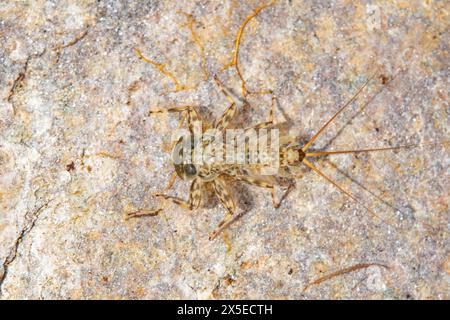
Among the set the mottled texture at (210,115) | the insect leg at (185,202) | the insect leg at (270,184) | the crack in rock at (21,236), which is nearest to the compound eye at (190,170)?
the insect leg at (185,202)

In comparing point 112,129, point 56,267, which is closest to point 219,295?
point 56,267

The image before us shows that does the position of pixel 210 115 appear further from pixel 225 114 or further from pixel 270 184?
pixel 270 184

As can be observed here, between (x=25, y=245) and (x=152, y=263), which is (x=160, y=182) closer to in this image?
(x=152, y=263)

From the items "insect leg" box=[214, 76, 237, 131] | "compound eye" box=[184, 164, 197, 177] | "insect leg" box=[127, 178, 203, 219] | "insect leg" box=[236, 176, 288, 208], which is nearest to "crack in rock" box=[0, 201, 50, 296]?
"insect leg" box=[127, 178, 203, 219]

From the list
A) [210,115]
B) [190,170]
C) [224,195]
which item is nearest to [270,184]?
[224,195]

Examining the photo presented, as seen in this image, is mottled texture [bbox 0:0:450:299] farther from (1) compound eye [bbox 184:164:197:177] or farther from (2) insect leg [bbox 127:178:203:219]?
(1) compound eye [bbox 184:164:197:177]
